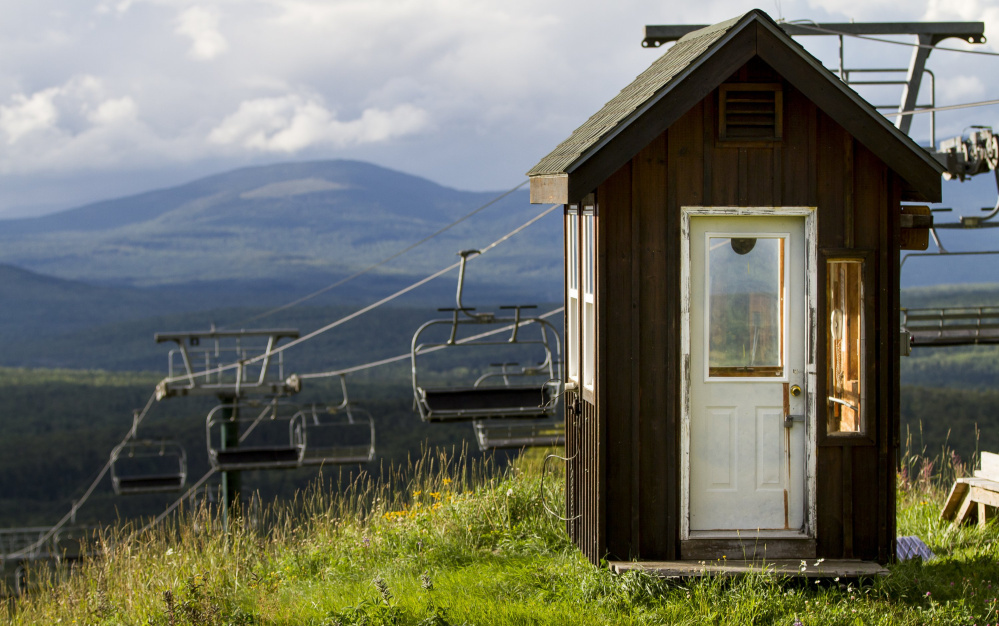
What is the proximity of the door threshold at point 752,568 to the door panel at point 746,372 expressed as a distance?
31cm

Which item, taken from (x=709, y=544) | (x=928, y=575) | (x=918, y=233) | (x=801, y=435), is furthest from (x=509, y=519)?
(x=918, y=233)

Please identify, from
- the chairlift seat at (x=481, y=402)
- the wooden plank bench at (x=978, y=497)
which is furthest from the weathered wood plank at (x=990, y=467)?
the chairlift seat at (x=481, y=402)

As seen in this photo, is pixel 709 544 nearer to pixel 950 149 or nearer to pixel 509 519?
pixel 509 519

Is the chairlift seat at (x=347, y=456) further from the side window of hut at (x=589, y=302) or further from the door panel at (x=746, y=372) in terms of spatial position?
the door panel at (x=746, y=372)

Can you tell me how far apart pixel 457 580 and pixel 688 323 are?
107 inches

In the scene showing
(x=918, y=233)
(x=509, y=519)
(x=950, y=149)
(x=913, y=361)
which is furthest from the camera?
(x=913, y=361)

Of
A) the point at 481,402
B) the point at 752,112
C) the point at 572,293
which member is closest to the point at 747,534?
the point at 572,293

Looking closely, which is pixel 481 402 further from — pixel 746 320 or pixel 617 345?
pixel 746 320

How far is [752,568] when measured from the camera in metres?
7.05

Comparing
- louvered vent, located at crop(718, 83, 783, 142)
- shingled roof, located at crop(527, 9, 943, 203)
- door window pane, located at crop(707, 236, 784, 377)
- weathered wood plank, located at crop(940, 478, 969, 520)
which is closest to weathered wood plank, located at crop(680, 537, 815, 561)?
door window pane, located at crop(707, 236, 784, 377)

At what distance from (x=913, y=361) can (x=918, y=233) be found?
149723 millimetres

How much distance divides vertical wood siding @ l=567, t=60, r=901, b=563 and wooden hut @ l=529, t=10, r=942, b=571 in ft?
0.04

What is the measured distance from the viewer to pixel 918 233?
7859 millimetres

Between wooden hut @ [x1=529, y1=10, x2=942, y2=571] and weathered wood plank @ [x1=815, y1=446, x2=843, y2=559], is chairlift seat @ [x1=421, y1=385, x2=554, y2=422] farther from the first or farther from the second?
weathered wood plank @ [x1=815, y1=446, x2=843, y2=559]
